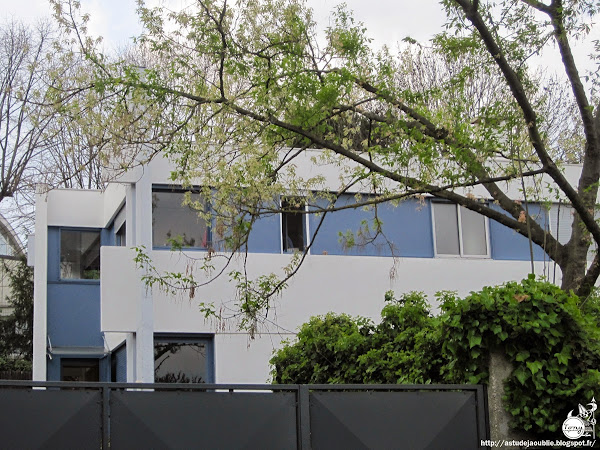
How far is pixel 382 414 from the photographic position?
27.3ft

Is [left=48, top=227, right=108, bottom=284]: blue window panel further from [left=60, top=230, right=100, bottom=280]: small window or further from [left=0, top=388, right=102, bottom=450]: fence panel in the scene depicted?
[left=0, top=388, right=102, bottom=450]: fence panel

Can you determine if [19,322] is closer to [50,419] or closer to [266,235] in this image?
[266,235]

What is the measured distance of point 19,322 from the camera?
98.2ft

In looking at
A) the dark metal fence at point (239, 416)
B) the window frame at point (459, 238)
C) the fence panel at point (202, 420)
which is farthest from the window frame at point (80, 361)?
the fence panel at point (202, 420)

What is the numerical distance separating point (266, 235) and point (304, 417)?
8351 mm

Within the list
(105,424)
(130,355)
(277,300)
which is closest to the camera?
(105,424)

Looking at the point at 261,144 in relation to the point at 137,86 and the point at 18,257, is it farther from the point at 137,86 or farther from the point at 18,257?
the point at 18,257

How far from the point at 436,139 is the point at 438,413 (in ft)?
17.3

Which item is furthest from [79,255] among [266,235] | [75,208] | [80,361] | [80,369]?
[266,235]

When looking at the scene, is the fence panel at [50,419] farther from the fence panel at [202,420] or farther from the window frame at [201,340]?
the window frame at [201,340]

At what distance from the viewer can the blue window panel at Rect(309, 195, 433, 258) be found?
16.6 meters

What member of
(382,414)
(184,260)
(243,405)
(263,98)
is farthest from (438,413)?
(184,260)

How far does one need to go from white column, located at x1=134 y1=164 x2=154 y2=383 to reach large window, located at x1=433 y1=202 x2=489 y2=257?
5788 mm

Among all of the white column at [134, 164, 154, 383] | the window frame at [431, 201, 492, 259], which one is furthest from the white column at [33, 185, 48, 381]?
the window frame at [431, 201, 492, 259]
